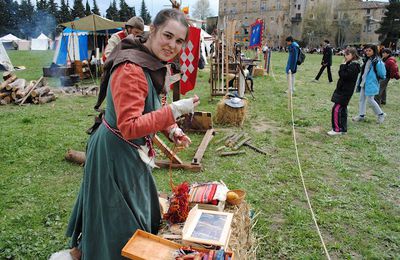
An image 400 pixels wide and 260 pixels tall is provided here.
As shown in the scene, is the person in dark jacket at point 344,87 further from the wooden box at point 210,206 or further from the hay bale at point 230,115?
the wooden box at point 210,206

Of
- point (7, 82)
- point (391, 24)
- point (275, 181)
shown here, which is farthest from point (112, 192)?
point (391, 24)

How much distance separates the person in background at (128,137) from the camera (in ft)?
5.34

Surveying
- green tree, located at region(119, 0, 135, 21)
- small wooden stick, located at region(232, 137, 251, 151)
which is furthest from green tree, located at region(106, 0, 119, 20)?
small wooden stick, located at region(232, 137, 251, 151)

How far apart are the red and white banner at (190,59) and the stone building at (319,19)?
2355 inches

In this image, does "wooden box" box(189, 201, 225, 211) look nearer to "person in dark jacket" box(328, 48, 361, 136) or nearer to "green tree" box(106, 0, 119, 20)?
"person in dark jacket" box(328, 48, 361, 136)

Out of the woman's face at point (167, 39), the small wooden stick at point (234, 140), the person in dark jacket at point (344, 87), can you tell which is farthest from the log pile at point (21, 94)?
the woman's face at point (167, 39)

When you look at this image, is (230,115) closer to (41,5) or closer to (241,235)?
(241,235)

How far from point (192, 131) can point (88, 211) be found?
5.05 meters

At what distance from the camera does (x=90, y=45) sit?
17578 millimetres

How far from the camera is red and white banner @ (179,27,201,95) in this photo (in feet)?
21.6

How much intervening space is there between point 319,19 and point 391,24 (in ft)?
68.7

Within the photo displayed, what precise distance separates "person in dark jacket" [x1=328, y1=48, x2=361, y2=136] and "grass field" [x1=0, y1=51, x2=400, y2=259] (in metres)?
0.38

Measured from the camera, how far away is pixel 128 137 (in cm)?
160

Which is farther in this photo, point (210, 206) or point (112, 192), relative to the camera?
point (210, 206)
